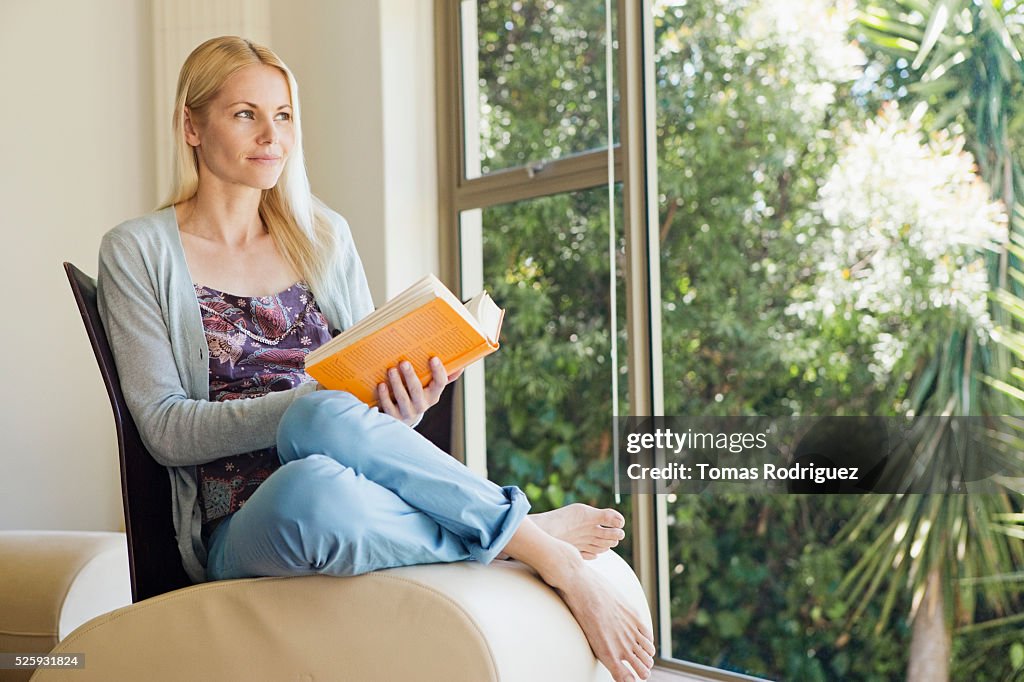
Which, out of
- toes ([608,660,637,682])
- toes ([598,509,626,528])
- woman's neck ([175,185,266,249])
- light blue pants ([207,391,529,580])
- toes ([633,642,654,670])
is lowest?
toes ([608,660,637,682])

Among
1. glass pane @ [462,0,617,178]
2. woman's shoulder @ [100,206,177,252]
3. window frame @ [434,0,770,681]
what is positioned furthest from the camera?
glass pane @ [462,0,617,178]

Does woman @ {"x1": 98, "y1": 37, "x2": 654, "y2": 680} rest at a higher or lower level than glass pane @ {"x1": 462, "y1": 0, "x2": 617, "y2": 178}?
lower

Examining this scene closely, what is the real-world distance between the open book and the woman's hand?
11 millimetres

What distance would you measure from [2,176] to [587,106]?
1704 millimetres

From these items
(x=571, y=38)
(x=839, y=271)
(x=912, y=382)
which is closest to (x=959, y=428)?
(x=912, y=382)

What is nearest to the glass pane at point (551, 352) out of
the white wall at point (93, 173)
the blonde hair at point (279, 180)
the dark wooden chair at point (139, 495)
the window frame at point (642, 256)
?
the window frame at point (642, 256)

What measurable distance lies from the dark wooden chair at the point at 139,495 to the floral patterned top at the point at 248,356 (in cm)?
7

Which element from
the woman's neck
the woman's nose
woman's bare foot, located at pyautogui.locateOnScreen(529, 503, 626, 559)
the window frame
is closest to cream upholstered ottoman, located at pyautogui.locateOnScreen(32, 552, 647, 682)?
woman's bare foot, located at pyautogui.locateOnScreen(529, 503, 626, 559)

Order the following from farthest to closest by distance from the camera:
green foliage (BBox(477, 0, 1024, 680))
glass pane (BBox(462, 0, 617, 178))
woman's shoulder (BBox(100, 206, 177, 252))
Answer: glass pane (BBox(462, 0, 617, 178))
green foliage (BBox(477, 0, 1024, 680))
woman's shoulder (BBox(100, 206, 177, 252))

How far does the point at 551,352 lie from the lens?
3176mm

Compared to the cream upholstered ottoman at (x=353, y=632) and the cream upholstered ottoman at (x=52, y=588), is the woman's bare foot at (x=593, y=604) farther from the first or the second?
the cream upholstered ottoman at (x=52, y=588)

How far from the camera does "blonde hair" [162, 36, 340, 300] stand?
1929 mm

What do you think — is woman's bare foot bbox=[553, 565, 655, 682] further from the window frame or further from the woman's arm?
the window frame

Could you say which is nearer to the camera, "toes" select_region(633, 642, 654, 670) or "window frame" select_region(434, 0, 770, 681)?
"toes" select_region(633, 642, 654, 670)
